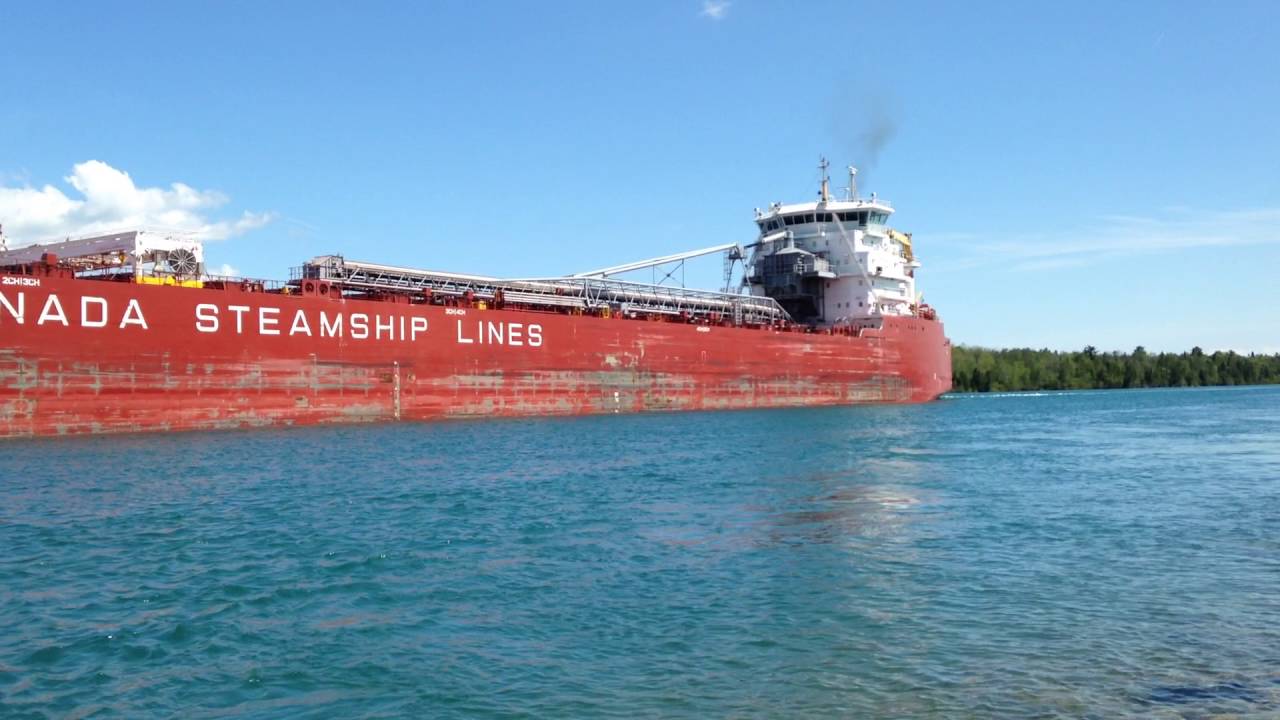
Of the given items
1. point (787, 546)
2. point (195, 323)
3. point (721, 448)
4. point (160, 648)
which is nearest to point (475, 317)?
point (195, 323)

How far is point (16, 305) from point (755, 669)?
22.5m

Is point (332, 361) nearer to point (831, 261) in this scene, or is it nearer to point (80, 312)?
point (80, 312)

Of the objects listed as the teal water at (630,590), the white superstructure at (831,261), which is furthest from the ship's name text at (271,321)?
the white superstructure at (831,261)

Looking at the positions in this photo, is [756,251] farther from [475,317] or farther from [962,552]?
[962,552]

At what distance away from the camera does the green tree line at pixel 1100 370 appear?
316 feet

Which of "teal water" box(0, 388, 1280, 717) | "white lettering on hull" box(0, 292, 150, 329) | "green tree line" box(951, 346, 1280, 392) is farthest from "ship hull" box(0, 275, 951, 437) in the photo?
"green tree line" box(951, 346, 1280, 392)

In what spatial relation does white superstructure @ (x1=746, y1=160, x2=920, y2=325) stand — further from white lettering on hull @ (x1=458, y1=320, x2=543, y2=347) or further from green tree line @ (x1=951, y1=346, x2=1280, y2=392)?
green tree line @ (x1=951, y1=346, x2=1280, y2=392)

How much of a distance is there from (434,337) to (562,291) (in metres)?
8.00

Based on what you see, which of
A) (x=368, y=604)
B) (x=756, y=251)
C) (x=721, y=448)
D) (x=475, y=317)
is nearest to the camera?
(x=368, y=604)

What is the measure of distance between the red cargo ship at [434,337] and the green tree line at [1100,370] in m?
49.9

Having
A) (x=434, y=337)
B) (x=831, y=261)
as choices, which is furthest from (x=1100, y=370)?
(x=434, y=337)

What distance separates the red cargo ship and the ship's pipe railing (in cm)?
9

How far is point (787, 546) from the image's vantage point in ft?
37.1

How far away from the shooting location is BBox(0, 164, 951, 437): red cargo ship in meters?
23.4
